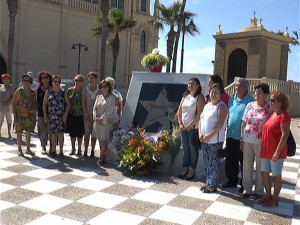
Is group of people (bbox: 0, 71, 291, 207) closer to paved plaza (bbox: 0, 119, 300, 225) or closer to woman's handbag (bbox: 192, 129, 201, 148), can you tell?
woman's handbag (bbox: 192, 129, 201, 148)

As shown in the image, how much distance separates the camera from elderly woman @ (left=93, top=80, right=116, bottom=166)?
24.3 feet

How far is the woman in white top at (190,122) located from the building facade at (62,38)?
21346 millimetres

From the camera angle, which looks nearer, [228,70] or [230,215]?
[230,215]

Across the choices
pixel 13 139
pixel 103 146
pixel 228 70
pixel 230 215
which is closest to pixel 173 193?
pixel 230 215

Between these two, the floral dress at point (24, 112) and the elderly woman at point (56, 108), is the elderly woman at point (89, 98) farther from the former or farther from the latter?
the floral dress at point (24, 112)

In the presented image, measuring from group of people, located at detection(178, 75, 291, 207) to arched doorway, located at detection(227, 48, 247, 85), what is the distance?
700 inches

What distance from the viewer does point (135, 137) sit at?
7.07 m

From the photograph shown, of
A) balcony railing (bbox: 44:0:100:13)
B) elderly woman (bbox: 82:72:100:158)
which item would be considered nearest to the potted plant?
elderly woman (bbox: 82:72:100:158)

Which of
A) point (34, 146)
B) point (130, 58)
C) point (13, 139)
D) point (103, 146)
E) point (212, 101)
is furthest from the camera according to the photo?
point (130, 58)

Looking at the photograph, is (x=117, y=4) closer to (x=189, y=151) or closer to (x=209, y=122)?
(x=189, y=151)

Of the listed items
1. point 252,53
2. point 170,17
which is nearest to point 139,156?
point 252,53

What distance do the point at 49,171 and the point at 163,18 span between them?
21.7 metres

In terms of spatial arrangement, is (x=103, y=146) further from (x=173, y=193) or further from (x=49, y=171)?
(x=173, y=193)

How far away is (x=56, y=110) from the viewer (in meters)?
7.81
